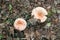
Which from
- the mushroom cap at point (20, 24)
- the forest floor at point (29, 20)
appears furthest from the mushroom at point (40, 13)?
the mushroom cap at point (20, 24)

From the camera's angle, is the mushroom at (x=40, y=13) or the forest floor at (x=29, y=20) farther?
the mushroom at (x=40, y=13)

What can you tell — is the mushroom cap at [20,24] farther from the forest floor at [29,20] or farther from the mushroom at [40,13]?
the mushroom at [40,13]

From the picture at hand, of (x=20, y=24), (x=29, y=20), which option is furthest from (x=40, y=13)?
(x=20, y=24)

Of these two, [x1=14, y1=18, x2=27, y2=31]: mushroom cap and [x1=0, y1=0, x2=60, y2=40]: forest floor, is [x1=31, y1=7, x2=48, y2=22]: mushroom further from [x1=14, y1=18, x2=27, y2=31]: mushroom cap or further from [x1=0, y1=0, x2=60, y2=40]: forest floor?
[x1=14, y1=18, x2=27, y2=31]: mushroom cap

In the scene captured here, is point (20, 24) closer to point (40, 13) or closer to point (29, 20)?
point (29, 20)

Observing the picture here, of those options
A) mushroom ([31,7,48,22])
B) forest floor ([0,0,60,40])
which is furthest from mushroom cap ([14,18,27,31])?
mushroom ([31,7,48,22])
